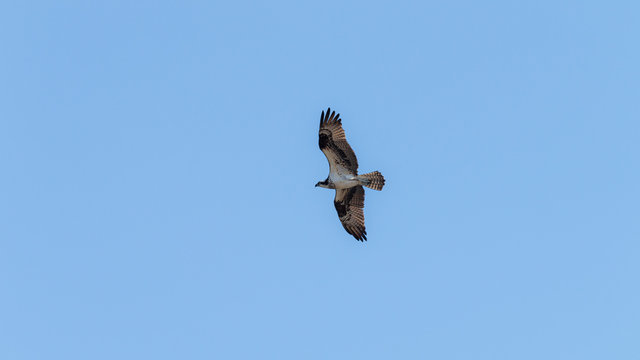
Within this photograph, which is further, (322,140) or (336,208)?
(336,208)

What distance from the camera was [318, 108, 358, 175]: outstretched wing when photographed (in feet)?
95.1

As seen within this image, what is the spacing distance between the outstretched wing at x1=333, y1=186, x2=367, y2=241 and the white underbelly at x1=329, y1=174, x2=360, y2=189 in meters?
1.18

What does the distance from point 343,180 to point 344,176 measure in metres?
0.14

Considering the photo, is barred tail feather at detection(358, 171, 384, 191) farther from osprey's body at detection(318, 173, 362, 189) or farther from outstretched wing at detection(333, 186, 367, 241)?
outstretched wing at detection(333, 186, 367, 241)

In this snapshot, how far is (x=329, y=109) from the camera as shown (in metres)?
29.0

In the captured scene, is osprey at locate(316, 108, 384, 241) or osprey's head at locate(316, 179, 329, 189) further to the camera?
osprey's head at locate(316, 179, 329, 189)

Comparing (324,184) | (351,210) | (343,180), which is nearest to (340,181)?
(343,180)

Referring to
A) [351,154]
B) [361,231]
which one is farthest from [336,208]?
[351,154]

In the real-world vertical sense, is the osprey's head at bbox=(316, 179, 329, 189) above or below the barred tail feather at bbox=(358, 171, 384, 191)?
above

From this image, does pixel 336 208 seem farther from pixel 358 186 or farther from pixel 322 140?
pixel 322 140

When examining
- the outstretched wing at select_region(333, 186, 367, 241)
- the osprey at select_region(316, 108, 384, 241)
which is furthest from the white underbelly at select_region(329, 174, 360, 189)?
the outstretched wing at select_region(333, 186, 367, 241)

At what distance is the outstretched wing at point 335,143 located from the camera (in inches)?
1141

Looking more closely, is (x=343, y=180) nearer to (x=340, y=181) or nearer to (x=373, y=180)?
(x=340, y=181)

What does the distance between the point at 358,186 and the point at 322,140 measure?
255cm
